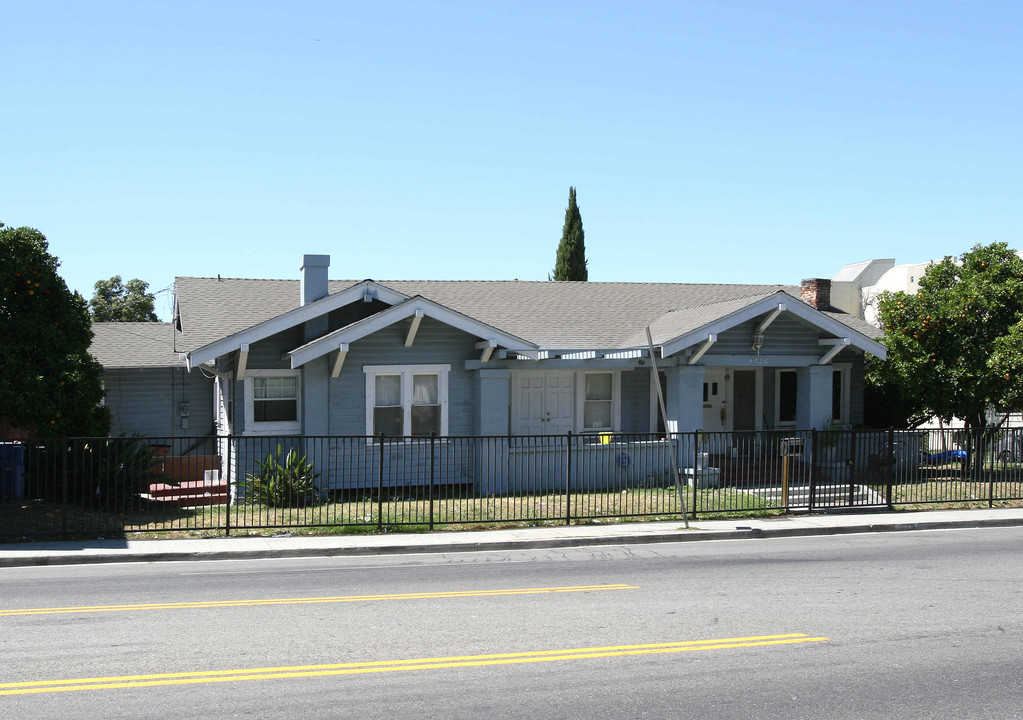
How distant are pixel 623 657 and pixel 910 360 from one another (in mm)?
16945

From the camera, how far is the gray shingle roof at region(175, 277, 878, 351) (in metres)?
21.0

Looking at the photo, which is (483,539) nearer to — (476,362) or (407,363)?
(407,363)

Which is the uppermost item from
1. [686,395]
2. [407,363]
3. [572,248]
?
[572,248]

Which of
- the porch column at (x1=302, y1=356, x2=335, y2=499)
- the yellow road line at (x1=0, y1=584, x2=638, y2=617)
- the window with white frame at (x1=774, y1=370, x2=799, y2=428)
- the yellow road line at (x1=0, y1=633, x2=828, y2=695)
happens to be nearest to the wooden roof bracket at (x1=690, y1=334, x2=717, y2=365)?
the window with white frame at (x1=774, y1=370, x2=799, y2=428)

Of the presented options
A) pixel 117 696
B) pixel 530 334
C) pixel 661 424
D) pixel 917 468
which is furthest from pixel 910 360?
pixel 117 696

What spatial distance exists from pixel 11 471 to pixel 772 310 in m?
16.0

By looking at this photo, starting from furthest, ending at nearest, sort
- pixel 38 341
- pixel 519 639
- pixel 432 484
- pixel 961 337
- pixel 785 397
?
pixel 785 397
pixel 961 337
pixel 38 341
pixel 432 484
pixel 519 639

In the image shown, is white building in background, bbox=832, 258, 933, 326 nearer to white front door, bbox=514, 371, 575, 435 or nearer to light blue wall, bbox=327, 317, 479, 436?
white front door, bbox=514, 371, 575, 435

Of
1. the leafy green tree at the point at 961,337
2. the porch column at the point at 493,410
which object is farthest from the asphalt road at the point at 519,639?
the leafy green tree at the point at 961,337

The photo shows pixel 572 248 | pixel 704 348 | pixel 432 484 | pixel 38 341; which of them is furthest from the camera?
pixel 572 248

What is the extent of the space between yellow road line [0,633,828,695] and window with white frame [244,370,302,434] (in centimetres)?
1226

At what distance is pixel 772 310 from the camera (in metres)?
21.0

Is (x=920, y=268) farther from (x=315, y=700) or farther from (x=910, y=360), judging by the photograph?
(x=315, y=700)

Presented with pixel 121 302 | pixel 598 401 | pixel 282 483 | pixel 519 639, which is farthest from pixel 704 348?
pixel 121 302
